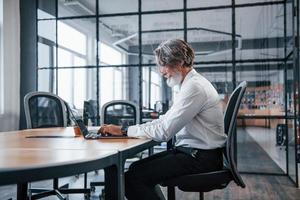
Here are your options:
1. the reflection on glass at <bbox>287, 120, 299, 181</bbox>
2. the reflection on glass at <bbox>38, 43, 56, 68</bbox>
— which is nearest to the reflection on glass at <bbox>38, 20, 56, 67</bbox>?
the reflection on glass at <bbox>38, 43, 56, 68</bbox>

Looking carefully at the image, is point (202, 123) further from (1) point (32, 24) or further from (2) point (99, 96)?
(1) point (32, 24)

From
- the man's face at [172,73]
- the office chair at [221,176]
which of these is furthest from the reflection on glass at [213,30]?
the office chair at [221,176]

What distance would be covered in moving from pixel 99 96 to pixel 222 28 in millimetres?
2228

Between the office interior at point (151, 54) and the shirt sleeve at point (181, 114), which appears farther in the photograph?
the office interior at point (151, 54)

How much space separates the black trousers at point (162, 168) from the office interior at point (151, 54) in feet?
9.01

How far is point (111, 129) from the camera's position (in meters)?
1.88

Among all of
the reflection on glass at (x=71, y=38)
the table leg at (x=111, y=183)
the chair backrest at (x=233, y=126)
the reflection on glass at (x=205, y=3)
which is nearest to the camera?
the table leg at (x=111, y=183)

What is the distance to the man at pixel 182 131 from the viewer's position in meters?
1.65

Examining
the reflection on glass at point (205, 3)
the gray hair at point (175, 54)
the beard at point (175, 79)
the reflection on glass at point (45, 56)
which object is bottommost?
the beard at point (175, 79)

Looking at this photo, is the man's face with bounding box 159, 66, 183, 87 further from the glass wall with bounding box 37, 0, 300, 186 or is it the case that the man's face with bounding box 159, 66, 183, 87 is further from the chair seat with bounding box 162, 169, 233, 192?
the glass wall with bounding box 37, 0, 300, 186

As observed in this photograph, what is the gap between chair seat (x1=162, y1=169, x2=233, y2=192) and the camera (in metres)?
1.73

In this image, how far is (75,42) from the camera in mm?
6902

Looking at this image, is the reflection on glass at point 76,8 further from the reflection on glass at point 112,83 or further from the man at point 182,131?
the man at point 182,131

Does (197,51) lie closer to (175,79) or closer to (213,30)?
(213,30)
